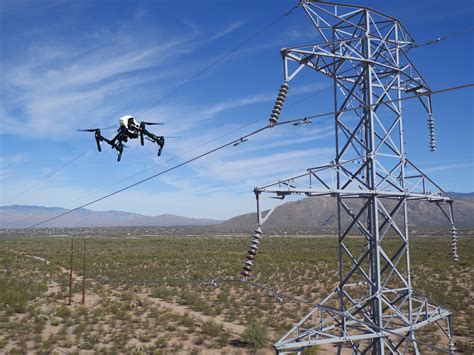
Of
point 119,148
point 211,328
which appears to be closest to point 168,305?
point 211,328

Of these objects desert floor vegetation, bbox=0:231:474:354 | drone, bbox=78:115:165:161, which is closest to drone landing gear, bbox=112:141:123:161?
drone, bbox=78:115:165:161

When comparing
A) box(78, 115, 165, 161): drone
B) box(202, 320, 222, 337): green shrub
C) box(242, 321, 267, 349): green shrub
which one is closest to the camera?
box(78, 115, 165, 161): drone

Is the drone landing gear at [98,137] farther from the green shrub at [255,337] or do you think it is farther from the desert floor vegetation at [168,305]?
the green shrub at [255,337]

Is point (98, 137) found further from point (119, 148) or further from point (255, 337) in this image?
point (255, 337)

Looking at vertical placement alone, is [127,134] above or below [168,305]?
above

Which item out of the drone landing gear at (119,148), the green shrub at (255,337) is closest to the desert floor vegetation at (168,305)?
the green shrub at (255,337)

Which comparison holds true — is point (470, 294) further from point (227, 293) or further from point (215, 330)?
point (215, 330)

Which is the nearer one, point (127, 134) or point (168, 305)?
point (127, 134)

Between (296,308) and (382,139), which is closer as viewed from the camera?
(382,139)

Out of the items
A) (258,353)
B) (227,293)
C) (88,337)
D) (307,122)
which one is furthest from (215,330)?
(307,122)

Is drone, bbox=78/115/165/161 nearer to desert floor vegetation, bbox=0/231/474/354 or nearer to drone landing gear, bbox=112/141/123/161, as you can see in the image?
drone landing gear, bbox=112/141/123/161

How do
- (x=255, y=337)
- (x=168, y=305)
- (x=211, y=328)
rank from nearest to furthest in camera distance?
(x=255, y=337), (x=211, y=328), (x=168, y=305)
